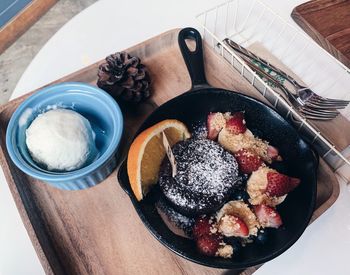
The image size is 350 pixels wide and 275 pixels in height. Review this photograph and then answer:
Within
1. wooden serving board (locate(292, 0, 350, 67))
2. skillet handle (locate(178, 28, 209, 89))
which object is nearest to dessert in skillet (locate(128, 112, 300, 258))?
skillet handle (locate(178, 28, 209, 89))

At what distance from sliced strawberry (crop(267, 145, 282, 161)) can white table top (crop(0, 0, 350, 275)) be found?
0.15m

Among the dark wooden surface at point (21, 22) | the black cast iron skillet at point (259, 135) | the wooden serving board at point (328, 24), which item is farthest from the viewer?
the dark wooden surface at point (21, 22)

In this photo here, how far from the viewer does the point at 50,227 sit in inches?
28.2

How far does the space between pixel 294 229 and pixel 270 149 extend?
0.18 m

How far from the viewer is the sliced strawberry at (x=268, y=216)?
2.15 ft

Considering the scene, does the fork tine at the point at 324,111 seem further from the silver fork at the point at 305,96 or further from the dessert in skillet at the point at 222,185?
the dessert in skillet at the point at 222,185

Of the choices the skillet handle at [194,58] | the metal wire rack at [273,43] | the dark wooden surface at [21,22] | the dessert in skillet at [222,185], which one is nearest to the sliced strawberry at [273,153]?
the dessert in skillet at [222,185]

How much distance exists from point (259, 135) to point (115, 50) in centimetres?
47

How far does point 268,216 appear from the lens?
2.15 ft

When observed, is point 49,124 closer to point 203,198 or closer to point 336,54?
point 203,198

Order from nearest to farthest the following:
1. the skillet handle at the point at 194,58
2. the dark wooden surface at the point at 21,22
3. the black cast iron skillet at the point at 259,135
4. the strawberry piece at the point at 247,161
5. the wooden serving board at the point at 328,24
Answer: the black cast iron skillet at the point at 259,135, the strawberry piece at the point at 247,161, the skillet handle at the point at 194,58, the wooden serving board at the point at 328,24, the dark wooden surface at the point at 21,22

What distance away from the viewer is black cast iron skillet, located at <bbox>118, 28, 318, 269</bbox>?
0.61 meters

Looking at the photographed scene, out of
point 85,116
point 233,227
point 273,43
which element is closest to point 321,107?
point 273,43

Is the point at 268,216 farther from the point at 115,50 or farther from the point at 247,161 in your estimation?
the point at 115,50
